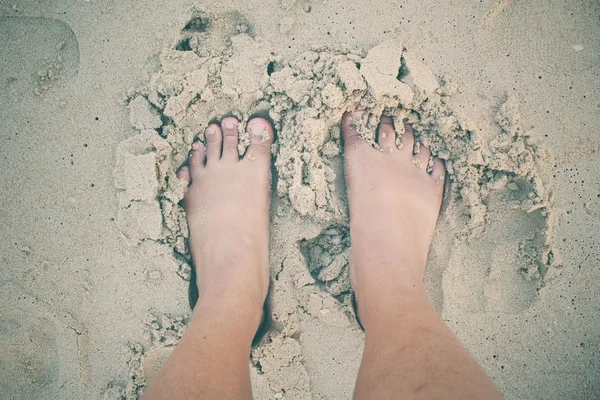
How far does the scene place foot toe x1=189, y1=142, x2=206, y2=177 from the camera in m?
1.90

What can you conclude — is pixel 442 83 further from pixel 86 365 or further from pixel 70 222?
pixel 86 365

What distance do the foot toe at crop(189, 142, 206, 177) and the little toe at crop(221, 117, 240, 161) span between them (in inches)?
3.6

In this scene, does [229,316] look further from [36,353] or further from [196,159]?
[36,353]

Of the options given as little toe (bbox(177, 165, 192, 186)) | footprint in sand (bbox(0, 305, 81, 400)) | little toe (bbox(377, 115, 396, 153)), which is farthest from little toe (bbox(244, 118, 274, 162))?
footprint in sand (bbox(0, 305, 81, 400))

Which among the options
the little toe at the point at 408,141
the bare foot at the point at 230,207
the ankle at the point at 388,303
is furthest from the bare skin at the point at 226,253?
the little toe at the point at 408,141

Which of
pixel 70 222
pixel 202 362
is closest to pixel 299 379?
pixel 202 362

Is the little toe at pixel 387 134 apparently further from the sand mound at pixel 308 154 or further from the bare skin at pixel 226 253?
the bare skin at pixel 226 253

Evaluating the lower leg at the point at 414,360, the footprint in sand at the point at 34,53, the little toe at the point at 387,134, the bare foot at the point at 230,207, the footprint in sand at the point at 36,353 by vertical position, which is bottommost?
the footprint in sand at the point at 36,353

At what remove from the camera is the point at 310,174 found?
1.70 metres

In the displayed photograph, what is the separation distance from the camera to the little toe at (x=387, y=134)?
1.82 meters

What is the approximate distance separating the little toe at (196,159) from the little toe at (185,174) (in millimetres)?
17

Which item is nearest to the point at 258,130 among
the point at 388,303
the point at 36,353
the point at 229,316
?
the point at 229,316

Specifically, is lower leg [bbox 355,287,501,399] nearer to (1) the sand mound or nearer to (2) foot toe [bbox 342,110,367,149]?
(1) the sand mound

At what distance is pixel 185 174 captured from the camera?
1.88m
